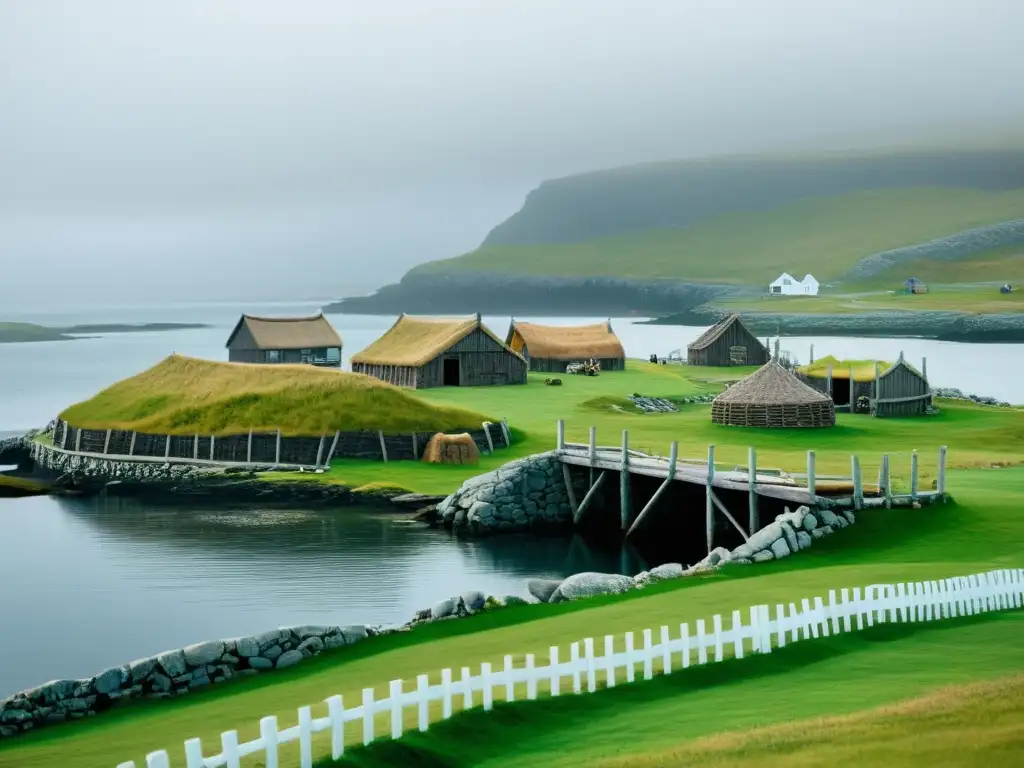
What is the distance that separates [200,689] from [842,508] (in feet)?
58.0

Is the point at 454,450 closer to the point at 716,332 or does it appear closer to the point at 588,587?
the point at 588,587

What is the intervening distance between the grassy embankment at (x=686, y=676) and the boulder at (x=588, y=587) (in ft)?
3.51

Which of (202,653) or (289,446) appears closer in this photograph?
(202,653)

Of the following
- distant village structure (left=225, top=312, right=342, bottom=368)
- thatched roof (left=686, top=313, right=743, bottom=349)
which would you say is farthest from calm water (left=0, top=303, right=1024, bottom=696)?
thatched roof (left=686, top=313, right=743, bottom=349)

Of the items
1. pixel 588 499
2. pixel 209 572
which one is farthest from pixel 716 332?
pixel 209 572

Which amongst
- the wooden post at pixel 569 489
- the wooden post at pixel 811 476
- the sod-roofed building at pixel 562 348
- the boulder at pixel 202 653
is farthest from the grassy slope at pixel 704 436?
the boulder at pixel 202 653

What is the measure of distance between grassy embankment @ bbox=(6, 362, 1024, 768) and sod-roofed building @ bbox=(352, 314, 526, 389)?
132 ft

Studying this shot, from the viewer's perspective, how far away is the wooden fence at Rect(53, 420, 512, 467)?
58000 mm

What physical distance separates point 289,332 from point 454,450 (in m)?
40.6

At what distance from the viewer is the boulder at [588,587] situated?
97.3 ft

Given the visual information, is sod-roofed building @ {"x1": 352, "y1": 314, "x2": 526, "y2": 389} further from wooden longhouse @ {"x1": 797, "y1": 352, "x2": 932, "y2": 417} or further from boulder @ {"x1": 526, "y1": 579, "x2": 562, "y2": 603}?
boulder @ {"x1": 526, "y1": 579, "x2": 562, "y2": 603}

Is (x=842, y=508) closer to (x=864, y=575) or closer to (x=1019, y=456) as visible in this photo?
(x=864, y=575)

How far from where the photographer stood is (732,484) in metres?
40.6

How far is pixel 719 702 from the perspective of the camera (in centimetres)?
1820
